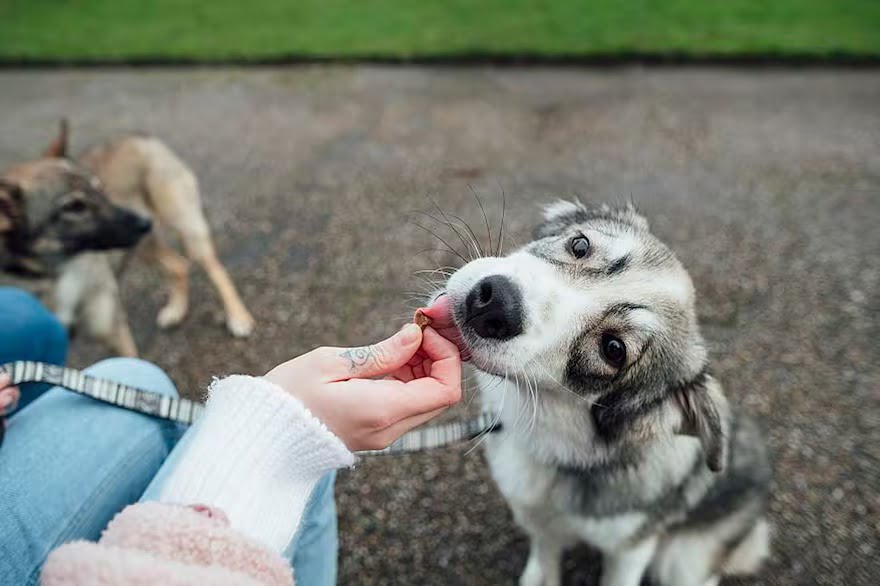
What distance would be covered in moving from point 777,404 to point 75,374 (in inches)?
137

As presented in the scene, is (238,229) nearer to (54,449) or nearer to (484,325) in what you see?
(54,449)

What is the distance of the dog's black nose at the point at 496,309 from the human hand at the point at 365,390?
0.76 ft

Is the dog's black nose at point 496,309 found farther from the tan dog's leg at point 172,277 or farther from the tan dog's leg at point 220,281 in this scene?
the tan dog's leg at point 172,277

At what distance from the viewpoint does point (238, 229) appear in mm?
4969

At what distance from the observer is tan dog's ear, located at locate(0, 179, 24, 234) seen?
140 inches

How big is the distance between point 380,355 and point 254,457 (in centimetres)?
37

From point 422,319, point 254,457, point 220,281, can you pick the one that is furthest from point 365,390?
point 220,281

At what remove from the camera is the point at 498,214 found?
4.89 m

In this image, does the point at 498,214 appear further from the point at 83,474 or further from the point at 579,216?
the point at 83,474

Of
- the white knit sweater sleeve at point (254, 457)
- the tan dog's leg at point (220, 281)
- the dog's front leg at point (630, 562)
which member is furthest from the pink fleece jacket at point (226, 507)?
the tan dog's leg at point (220, 281)

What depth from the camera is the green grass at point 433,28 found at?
6543 millimetres

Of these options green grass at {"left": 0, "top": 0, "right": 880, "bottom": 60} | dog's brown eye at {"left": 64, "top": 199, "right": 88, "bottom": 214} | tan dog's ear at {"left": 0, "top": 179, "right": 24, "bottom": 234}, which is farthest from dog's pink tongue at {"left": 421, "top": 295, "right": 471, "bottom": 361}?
green grass at {"left": 0, "top": 0, "right": 880, "bottom": 60}

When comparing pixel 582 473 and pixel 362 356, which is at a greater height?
pixel 362 356

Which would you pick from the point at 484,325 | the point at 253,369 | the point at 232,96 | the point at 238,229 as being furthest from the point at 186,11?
the point at 484,325
